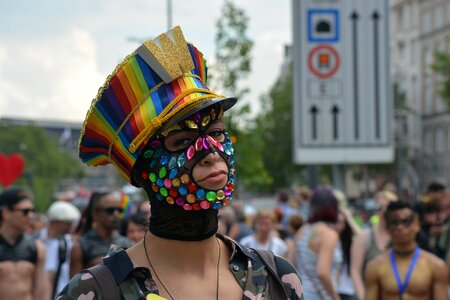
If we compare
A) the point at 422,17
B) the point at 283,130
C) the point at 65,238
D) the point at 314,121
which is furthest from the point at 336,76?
the point at 422,17

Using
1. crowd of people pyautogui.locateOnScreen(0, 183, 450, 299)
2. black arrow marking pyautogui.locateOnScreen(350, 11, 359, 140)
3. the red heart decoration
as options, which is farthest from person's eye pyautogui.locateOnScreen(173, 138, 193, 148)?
the red heart decoration

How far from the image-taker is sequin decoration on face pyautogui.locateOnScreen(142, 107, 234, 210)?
286cm

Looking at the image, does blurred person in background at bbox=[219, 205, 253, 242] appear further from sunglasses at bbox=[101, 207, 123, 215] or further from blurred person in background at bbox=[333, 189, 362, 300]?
sunglasses at bbox=[101, 207, 123, 215]

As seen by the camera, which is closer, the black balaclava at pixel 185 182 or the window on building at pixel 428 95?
the black balaclava at pixel 185 182

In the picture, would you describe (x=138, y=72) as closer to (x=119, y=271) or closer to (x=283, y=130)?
(x=119, y=271)

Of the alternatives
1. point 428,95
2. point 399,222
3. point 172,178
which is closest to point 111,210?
point 399,222

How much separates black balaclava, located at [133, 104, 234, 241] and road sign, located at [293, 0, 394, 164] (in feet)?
32.7

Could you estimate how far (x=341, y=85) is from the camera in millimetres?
13000

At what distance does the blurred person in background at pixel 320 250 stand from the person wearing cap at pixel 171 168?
5276 millimetres

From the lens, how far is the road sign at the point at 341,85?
1289 centimetres

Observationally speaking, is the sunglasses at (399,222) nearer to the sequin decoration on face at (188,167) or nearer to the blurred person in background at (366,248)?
the blurred person in background at (366,248)

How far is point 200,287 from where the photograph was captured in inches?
115

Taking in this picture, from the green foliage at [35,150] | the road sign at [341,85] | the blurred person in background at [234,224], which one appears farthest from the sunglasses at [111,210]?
the green foliage at [35,150]

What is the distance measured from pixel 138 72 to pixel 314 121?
10.2m
